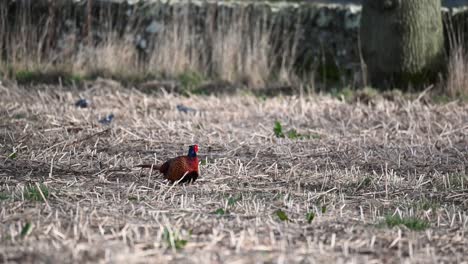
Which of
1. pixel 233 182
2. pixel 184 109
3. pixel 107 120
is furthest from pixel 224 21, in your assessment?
pixel 233 182

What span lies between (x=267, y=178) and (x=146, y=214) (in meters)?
1.52

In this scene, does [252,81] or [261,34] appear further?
[261,34]

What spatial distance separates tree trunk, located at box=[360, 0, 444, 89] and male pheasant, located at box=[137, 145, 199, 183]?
19.1 ft

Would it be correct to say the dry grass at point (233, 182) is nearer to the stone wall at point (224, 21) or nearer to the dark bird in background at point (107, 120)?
the dark bird in background at point (107, 120)

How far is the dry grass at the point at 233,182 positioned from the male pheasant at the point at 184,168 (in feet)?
0.26

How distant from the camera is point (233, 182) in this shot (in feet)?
17.7

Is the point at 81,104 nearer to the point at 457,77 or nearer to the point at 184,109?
the point at 184,109

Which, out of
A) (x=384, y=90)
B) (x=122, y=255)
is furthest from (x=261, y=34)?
(x=122, y=255)

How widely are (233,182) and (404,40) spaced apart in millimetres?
5597

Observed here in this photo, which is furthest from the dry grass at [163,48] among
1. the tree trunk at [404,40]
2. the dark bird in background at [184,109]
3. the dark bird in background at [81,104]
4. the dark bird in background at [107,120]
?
the dark bird in background at [107,120]

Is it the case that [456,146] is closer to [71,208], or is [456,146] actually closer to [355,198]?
[355,198]

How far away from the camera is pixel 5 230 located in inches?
148

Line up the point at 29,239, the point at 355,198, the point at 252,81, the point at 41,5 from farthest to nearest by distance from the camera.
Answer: the point at 41,5 → the point at 252,81 → the point at 355,198 → the point at 29,239

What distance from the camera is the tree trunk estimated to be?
10391 millimetres
